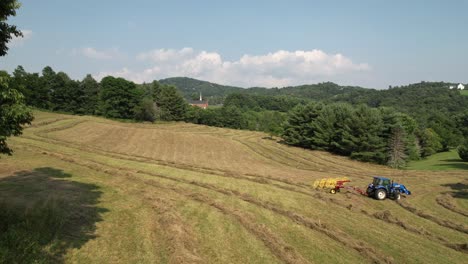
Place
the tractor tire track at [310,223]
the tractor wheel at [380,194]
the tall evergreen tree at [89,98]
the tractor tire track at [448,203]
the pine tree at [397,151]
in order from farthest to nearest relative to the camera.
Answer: the tall evergreen tree at [89,98]
the pine tree at [397,151]
the tractor wheel at [380,194]
the tractor tire track at [448,203]
the tractor tire track at [310,223]

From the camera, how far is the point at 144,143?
5144 cm

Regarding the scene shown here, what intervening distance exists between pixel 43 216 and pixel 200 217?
7623 millimetres

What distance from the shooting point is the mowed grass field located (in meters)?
13.7

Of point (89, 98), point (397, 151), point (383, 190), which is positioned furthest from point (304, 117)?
point (89, 98)

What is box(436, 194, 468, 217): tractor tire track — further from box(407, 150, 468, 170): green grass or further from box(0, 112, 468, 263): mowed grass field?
box(407, 150, 468, 170): green grass

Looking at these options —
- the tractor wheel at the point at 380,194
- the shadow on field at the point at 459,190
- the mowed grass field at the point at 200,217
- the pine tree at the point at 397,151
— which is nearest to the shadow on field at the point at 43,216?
the mowed grass field at the point at 200,217

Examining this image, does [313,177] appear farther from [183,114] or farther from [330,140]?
[183,114]

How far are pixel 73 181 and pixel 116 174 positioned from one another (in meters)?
4.26

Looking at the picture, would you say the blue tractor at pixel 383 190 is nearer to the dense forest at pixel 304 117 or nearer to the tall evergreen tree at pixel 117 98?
the dense forest at pixel 304 117

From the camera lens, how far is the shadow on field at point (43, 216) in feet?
37.8

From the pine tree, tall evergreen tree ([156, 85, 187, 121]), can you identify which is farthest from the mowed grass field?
tall evergreen tree ([156, 85, 187, 121])

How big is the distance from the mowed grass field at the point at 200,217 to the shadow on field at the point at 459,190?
0.84 ft

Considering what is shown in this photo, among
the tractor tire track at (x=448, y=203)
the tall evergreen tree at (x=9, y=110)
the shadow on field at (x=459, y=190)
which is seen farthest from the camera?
the shadow on field at (x=459, y=190)

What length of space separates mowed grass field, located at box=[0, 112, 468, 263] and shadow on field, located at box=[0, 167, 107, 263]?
0.18 feet
